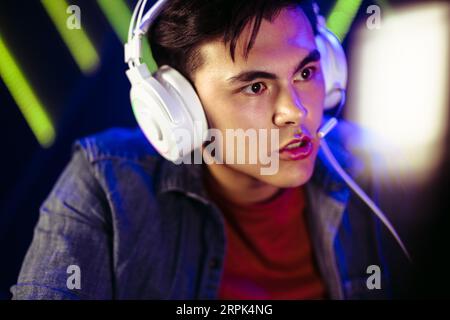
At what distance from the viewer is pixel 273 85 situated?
3.42 ft

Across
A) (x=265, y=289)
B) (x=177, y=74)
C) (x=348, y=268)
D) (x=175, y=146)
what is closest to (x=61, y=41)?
(x=177, y=74)

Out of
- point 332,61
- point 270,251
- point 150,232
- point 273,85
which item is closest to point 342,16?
point 332,61

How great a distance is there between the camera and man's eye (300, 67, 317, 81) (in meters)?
1.10

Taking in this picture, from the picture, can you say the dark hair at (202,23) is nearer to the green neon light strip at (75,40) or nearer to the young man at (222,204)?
the young man at (222,204)

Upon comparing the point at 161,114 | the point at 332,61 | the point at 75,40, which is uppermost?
the point at 75,40

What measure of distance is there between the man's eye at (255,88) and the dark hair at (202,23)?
84mm

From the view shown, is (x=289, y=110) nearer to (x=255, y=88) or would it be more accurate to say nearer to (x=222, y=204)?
(x=255, y=88)

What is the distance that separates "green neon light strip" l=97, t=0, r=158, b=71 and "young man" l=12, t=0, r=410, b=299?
0.10 m

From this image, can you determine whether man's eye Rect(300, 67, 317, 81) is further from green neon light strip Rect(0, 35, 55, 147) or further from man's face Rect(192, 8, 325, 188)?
green neon light strip Rect(0, 35, 55, 147)

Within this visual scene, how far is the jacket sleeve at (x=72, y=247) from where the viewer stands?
1054 millimetres

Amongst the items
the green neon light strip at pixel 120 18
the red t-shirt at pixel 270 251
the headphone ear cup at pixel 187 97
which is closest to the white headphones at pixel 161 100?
the headphone ear cup at pixel 187 97

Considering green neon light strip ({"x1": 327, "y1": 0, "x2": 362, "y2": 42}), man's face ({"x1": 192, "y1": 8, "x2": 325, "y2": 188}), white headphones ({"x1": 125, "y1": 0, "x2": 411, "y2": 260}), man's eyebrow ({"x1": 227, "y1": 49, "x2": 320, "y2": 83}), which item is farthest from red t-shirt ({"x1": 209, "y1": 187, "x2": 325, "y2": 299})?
green neon light strip ({"x1": 327, "y1": 0, "x2": 362, "y2": 42})

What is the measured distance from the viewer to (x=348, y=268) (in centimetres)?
128

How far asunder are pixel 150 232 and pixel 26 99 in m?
0.60
